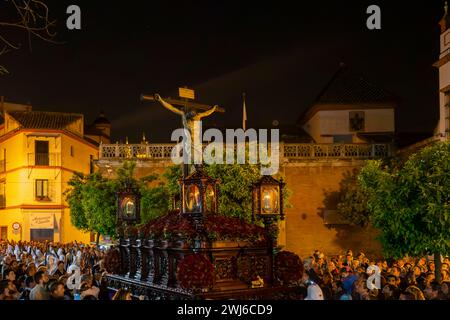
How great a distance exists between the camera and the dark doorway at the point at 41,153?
4112 cm

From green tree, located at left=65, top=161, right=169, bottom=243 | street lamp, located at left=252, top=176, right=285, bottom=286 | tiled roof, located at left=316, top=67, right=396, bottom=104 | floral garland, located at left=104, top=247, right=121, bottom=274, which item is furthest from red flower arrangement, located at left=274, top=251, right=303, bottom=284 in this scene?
tiled roof, located at left=316, top=67, right=396, bottom=104

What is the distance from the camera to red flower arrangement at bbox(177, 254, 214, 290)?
10.7 m

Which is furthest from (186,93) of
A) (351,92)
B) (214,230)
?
(351,92)

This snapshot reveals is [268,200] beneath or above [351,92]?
beneath

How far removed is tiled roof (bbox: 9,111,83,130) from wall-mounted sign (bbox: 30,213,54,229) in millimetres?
6001

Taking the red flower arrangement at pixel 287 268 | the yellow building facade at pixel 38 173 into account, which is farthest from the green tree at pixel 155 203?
the yellow building facade at pixel 38 173

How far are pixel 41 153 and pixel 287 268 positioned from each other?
105ft

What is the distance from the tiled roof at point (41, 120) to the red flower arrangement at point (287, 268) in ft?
103

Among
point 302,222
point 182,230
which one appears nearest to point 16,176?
point 302,222

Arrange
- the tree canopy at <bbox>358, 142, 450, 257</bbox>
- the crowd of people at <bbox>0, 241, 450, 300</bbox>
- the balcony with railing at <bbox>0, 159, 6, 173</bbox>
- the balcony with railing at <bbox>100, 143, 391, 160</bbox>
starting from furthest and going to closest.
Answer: the balcony with railing at <bbox>0, 159, 6, 173</bbox>
the balcony with railing at <bbox>100, 143, 391, 160</bbox>
the tree canopy at <bbox>358, 142, 450, 257</bbox>
the crowd of people at <bbox>0, 241, 450, 300</bbox>

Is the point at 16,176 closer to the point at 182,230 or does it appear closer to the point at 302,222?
the point at 302,222

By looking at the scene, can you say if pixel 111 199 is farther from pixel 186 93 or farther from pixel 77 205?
pixel 186 93

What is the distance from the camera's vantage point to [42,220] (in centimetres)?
4141

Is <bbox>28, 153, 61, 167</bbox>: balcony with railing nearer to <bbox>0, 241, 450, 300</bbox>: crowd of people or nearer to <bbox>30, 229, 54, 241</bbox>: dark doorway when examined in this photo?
<bbox>30, 229, 54, 241</bbox>: dark doorway
